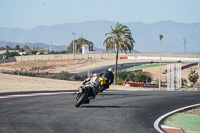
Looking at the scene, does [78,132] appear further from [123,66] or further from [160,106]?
[123,66]

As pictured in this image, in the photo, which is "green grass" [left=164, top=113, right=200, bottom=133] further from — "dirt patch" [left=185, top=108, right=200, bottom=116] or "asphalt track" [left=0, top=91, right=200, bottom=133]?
"dirt patch" [left=185, top=108, right=200, bottom=116]

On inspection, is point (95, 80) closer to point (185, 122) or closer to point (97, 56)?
point (185, 122)

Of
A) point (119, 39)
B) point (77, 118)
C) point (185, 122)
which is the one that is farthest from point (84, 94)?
point (119, 39)

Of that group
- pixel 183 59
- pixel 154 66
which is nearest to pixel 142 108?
pixel 154 66

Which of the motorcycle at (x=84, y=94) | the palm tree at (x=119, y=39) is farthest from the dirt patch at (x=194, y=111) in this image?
the palm tree at (x=119, y=39)

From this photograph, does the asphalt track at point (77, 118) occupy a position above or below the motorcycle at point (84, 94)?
below

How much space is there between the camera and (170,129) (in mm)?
11258

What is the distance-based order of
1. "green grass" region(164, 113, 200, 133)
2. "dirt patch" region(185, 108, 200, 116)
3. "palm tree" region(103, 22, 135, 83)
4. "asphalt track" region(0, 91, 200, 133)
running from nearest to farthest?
"asphalt track" region(0, 91, 200, 133), "green grass" region(164, 113, 200, 133), "dirt patch" region(185, 108, 200, 116), "palm tree" region(103, 22, 135, 83)

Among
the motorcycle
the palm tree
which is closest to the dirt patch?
the motorcycle

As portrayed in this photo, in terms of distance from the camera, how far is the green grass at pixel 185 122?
11581 millimetres

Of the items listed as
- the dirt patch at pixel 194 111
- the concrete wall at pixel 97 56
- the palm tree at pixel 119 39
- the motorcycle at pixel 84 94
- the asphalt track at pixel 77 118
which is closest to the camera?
the asphalt track at pixel 77 118

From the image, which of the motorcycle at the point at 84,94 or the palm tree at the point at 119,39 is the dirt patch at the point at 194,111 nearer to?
the motorcycle at the point at 84,94

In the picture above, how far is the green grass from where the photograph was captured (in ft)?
38.0

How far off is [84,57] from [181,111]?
120019mm
